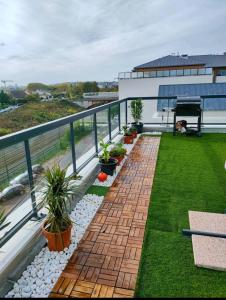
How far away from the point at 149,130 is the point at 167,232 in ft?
18.4

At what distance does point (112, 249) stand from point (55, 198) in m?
0.84

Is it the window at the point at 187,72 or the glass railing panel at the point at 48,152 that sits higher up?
the window at the point at 187,72

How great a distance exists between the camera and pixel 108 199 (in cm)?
342

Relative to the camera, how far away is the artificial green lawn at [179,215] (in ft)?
6.14

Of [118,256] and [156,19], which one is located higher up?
[156,19]

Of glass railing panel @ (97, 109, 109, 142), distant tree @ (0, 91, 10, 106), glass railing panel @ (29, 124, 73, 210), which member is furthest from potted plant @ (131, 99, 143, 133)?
distant tree @ (0, 91, 10, 106)

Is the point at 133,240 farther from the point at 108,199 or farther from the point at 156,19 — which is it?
the point at 156,19

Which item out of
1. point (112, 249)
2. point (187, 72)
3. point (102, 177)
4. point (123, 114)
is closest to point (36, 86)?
point (187, 72)

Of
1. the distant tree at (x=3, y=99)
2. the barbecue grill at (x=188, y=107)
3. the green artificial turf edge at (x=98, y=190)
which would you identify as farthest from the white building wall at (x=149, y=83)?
the distant tree at (x=3, y=99)

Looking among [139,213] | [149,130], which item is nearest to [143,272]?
[139,213]

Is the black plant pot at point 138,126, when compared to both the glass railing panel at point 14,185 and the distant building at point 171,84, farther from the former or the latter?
the glass railing panel at point 14,185

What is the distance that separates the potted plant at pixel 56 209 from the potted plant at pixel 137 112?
532cm

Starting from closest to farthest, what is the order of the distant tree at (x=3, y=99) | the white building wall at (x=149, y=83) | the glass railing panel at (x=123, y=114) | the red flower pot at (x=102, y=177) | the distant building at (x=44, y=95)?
the red flower pot at (x=102, y=177), the glass railing panel at (x=123, y=114), the white building wall at (x=149, y=83), the distant tree at (x=3, y=99), the distant building at (x=44, y=95)

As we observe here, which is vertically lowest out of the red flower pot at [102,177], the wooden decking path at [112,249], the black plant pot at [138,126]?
the wooden decking path at [112,249]
